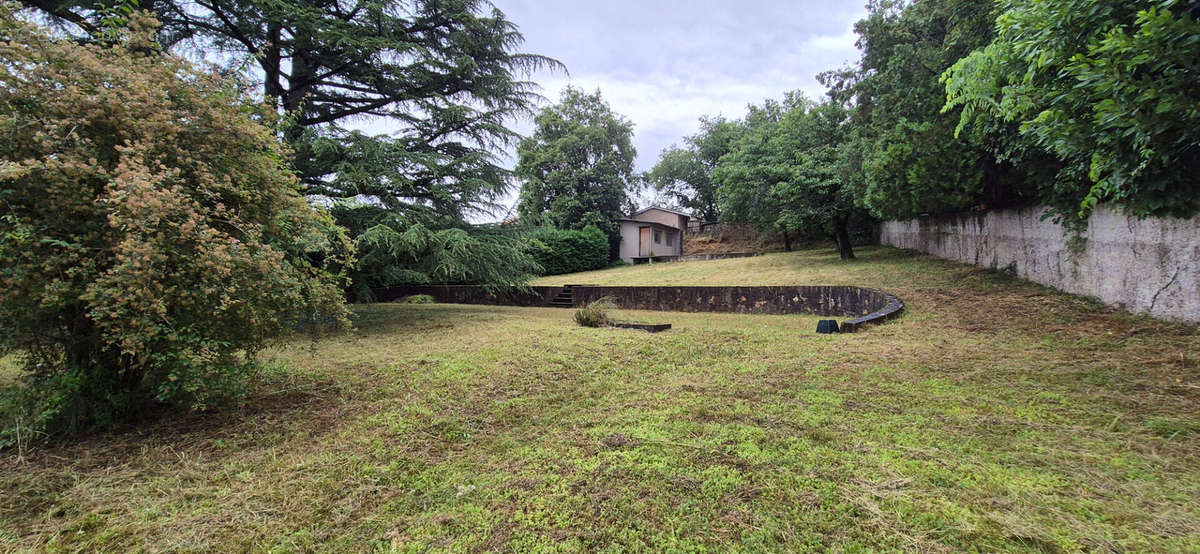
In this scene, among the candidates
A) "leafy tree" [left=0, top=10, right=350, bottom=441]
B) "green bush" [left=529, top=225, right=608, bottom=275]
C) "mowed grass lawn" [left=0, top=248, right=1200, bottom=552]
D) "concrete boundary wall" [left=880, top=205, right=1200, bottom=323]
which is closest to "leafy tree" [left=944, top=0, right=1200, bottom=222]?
"concrete boundary wall" [left=880, top=205, right=1200, bottom=323]

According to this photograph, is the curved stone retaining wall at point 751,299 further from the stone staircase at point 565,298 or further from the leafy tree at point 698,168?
the leafy tree at point 698,168

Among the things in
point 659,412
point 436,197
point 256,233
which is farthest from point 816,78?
point 256,233

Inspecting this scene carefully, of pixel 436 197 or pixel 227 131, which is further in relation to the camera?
pixel 436 197

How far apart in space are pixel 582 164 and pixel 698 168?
821cm

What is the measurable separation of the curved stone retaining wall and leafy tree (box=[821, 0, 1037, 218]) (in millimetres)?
2550

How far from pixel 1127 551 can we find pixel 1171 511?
46cm

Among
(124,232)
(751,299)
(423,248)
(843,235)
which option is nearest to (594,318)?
(423,248)

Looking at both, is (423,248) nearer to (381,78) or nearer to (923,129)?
(381,78)

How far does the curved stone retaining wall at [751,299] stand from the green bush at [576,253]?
26.0 feet

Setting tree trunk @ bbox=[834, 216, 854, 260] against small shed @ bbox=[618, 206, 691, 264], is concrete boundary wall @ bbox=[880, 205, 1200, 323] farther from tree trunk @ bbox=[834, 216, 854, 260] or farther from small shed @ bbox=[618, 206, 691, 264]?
small shed @ bbox=[618, 206, 691, 264]

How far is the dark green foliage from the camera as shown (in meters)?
8.32

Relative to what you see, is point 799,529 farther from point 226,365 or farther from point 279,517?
point 226,365

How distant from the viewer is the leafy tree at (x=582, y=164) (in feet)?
90.7

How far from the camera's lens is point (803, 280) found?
1206 cm
